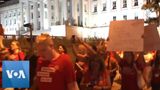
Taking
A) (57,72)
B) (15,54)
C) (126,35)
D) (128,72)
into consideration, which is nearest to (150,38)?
(126,35)

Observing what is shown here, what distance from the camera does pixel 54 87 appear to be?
17.2 feet

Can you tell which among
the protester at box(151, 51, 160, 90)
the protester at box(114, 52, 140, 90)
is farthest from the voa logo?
the protester at box(151, 51, 160, 90)

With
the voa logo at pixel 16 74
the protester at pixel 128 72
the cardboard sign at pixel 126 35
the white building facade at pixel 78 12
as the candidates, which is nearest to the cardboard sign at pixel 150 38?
the cardboard sign at pixel 126 35

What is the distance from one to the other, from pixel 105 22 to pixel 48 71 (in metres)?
82.9

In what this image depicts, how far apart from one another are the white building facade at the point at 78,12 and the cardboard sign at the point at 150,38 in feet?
235

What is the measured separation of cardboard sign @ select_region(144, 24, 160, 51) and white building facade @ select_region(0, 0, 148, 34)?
7177cm

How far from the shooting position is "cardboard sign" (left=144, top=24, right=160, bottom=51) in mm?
6227

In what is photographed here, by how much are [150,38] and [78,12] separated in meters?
86.4

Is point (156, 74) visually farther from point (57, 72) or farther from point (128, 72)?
point (57, 72)

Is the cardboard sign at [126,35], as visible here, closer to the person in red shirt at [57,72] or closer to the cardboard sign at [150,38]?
the cardboard sign at [150,38]

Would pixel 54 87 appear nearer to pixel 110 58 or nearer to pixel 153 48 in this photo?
pixel 153 48

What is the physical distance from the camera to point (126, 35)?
255 inches

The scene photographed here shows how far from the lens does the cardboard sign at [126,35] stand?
624 cm

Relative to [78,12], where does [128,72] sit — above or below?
below
